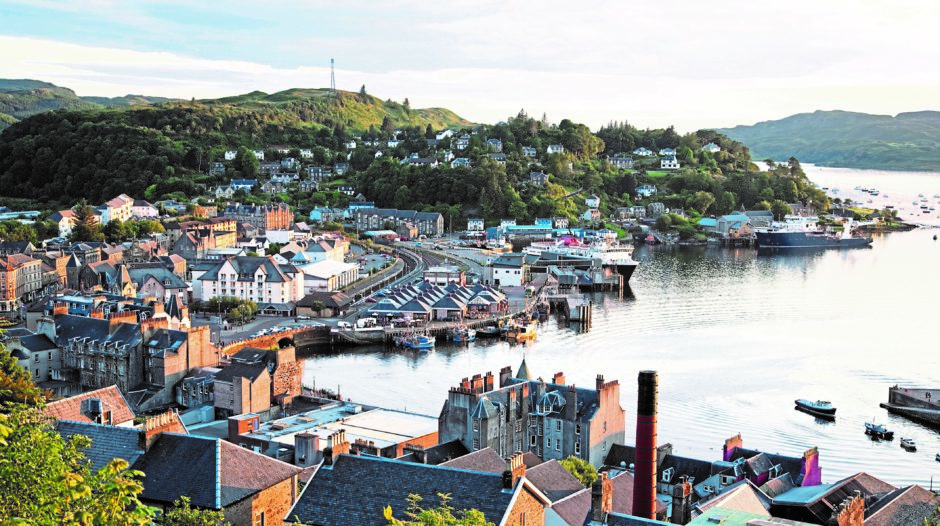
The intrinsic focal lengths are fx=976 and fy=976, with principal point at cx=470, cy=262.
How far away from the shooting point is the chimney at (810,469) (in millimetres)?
22438

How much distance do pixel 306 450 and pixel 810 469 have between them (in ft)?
38.7

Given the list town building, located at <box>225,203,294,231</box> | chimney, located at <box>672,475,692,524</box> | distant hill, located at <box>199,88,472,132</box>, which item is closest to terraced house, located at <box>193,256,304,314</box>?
town building, located at <box>225,203,294,231</box>

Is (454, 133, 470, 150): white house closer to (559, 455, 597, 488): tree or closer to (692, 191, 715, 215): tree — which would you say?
(692, 191, 715, 215): tree

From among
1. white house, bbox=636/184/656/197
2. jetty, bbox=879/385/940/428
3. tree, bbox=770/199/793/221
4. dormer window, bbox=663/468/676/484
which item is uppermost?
white house, bbox=636/184/656/197

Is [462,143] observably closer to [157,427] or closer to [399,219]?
[399,219]

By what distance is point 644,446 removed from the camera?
713 inches

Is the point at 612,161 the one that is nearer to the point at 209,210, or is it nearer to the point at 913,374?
the point at 209,210

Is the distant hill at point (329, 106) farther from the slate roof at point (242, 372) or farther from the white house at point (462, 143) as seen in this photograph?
the slate roof at point (242, 372)

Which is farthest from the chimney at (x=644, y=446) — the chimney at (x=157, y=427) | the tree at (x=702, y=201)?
the tree at (x=702, y=201)

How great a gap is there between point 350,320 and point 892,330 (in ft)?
86.6

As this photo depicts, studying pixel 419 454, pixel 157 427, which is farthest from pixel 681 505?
pixel 157 427

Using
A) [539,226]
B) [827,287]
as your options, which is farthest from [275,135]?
[827,287]

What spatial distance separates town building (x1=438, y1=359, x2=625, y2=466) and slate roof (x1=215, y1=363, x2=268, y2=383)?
645 centimetres

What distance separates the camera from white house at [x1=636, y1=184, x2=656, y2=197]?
114 m
